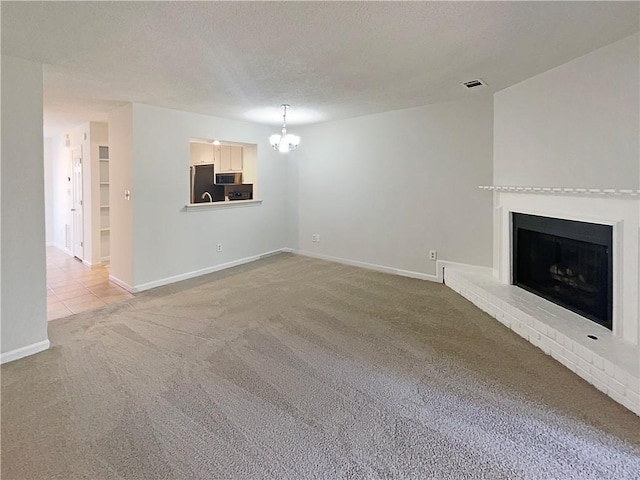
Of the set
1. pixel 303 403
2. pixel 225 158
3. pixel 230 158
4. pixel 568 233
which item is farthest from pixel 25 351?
pixel 225 158

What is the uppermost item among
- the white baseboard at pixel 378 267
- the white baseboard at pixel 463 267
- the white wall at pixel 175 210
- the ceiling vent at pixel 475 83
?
the ceiling vent at pixel 475 83

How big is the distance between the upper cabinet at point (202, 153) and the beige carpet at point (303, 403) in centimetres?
509

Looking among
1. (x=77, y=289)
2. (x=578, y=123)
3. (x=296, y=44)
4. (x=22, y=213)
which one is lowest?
(x=77, y=289)

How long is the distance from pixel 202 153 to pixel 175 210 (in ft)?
11.8

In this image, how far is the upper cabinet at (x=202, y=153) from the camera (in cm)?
795

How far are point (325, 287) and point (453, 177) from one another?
2215mm

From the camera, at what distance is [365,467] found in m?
1.65

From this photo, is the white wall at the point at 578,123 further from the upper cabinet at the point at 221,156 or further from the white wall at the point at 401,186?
the upper cabinet at the point at 221,156

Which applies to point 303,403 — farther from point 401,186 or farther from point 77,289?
point 77,289

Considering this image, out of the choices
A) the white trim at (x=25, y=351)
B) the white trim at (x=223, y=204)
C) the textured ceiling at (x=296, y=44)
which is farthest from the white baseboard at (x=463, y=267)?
the white trim at (x=25, y=351)

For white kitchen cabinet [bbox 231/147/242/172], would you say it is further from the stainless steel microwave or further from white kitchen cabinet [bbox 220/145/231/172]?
the stainless steel microwave

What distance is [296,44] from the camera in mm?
2545

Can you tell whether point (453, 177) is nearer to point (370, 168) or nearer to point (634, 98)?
point (370, 168)

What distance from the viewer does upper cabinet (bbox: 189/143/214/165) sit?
7953 millimetres
